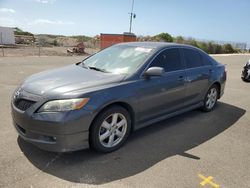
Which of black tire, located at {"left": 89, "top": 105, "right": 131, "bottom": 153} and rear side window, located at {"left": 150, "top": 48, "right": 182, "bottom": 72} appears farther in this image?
rear side window, located at {"left": 150, "top": 48, "right": 182, "bottom": 72}

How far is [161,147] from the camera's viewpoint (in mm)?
3748

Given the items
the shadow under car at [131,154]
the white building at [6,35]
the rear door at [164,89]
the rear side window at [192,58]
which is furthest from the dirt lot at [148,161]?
the white building at [6,35]

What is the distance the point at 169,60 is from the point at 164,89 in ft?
2.00

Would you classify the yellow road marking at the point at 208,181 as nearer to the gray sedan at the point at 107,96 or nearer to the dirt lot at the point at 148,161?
the dirt lot at the point at 148,161

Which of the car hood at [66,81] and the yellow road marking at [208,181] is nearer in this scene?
the yellow road marking at [208,181]

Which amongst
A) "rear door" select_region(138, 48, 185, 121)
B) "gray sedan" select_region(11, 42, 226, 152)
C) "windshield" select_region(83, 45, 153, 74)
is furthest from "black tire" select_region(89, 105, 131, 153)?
"windshield" select_region(83, 45, 153, 74)

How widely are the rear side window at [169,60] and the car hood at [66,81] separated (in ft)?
2.73

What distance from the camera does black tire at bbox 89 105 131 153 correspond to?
322cm

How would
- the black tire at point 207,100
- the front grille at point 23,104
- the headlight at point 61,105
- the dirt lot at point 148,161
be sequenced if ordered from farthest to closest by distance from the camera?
the black tire at point 207,100
the front grille at point 23,104
the headlight at point 61,105
the dirt lot at point 148,161

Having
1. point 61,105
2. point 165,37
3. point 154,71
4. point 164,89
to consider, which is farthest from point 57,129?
point 165,37

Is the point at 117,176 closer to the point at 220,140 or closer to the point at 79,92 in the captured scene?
the point at 79,92

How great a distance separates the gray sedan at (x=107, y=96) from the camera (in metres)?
3.00

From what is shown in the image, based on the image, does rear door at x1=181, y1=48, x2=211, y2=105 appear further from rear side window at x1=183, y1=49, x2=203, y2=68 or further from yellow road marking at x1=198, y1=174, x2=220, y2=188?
yellow road marking at x1=198, y1=174, x2=220, y2=188

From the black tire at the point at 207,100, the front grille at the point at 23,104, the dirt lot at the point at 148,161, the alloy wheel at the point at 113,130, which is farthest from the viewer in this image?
the black tire at the point at 207,100
